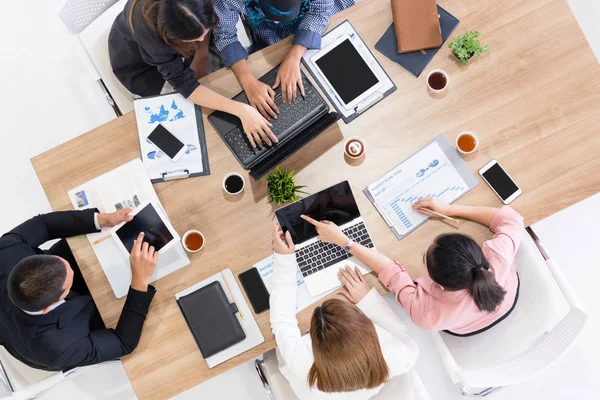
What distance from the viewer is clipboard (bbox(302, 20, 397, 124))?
171 centimetres

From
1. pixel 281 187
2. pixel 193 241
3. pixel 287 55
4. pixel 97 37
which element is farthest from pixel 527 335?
pixel 97 37

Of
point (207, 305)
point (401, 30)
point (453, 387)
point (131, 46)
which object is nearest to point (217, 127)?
point (131, 46)

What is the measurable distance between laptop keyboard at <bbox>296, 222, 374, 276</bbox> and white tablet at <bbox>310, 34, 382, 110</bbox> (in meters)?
0.47

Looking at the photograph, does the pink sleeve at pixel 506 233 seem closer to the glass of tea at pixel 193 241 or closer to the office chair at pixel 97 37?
the glass of tea at pixel 193 241

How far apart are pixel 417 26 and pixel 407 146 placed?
1.51ft

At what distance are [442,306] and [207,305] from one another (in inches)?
31.5

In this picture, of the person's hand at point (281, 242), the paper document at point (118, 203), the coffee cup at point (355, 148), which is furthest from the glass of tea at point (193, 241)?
the coffee cup at point (355, 148)

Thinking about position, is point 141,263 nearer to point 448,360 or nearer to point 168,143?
point 168,143

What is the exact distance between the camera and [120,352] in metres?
1.54

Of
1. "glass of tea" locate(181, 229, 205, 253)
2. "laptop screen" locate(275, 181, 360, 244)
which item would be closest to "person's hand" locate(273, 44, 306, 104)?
"laptop screen" locate(275, 181, 360, 244)

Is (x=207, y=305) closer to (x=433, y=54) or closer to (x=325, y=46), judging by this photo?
(x=325, y=46)

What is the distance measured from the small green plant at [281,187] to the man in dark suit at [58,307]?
0.47m

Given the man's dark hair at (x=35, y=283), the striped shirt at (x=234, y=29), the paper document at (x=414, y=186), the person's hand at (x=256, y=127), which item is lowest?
the paper document at (x=414, y=186)

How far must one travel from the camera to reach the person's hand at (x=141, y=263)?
5.09 feet
